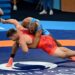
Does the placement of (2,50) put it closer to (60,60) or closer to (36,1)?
(60,60)

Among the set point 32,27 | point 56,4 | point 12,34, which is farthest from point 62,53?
point 56,4

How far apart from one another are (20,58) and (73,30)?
2953 millimetres

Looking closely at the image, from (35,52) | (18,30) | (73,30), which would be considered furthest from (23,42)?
(73,30)

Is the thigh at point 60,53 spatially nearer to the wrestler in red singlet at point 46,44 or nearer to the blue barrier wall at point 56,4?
the wrestler in red singlet at point 46,44

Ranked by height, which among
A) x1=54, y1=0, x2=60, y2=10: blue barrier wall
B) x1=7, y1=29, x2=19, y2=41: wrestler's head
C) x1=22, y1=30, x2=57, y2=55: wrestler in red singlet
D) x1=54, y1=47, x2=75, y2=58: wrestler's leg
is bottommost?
x1=54, y1=0, x2=60, y2=10: blue barrier wall

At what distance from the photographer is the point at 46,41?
5535 millimetres

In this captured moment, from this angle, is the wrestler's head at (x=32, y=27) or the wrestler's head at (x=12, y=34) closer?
the wrestler's head at (x=12, y=34)

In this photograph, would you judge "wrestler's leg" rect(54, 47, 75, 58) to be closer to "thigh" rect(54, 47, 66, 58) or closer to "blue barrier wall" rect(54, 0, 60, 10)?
"thigh" rect(54, 47, 66, 58)

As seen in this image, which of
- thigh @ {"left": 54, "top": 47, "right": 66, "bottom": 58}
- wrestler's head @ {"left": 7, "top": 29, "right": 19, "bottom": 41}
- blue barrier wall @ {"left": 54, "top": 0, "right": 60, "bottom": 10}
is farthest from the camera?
blue barrier wall @ {"left": 54, "top": 0, "right": 60, "bottom": 10}

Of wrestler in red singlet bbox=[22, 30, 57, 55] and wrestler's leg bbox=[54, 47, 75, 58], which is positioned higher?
wrestler in red singlet bbox=[22, 30, 57, 55]

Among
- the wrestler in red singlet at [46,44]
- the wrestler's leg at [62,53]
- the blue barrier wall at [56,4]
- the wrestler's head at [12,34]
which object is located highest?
the wrestler's head at [12,34]

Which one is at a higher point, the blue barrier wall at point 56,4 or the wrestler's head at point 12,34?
the wrestler's head at point 12,34

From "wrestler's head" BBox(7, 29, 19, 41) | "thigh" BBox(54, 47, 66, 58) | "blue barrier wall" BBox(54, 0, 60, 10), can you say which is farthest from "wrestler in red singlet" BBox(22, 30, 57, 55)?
"blue barrier wall" BBox(54, 0, 60, 10)

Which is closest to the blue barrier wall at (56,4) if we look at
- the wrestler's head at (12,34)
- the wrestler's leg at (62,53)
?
the wrestler's leg at (62,53)
